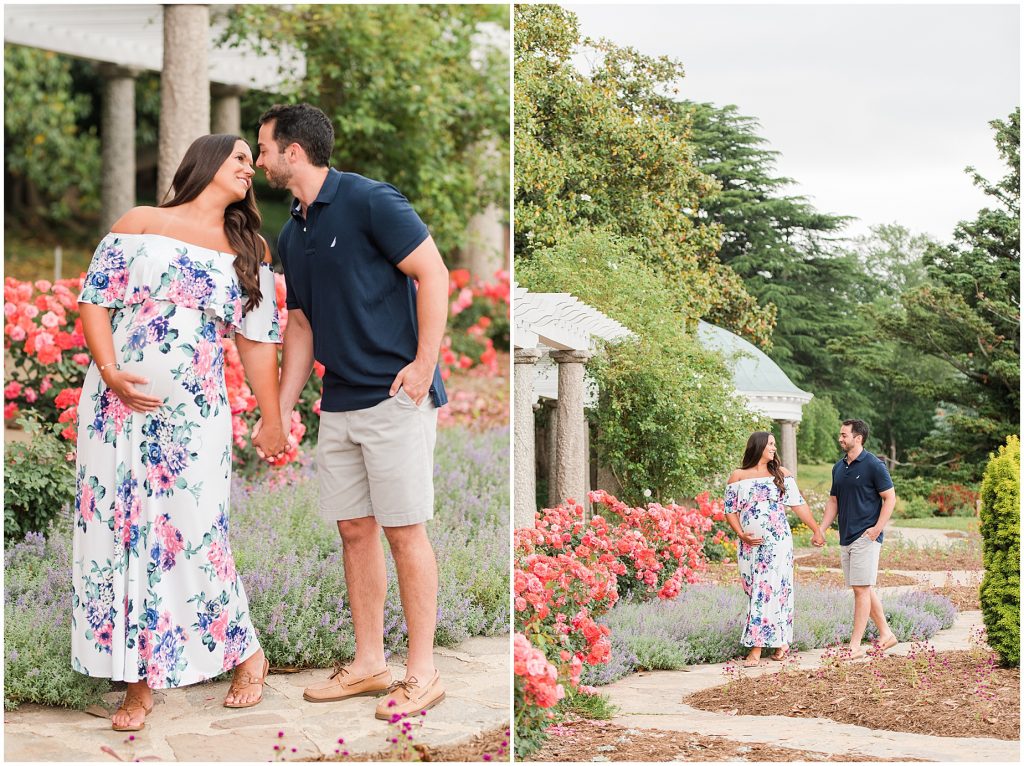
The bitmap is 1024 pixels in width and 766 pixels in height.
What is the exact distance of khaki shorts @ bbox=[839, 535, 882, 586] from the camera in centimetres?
406

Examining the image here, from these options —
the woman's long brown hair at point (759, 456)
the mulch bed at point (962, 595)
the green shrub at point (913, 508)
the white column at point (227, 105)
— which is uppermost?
the white column at point (227, 105)

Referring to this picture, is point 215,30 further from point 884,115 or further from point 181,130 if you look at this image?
point 884,115

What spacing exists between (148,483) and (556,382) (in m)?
1.47

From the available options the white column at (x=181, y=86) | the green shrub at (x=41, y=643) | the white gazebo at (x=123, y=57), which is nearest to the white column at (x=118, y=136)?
the white gazebo at (x=123, y=57)

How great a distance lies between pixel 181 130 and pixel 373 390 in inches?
198

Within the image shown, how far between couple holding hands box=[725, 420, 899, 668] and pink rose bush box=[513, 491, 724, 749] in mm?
168

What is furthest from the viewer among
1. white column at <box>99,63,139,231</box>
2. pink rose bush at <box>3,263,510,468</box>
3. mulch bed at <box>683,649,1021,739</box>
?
white column at <box>99,63,139,231</box>

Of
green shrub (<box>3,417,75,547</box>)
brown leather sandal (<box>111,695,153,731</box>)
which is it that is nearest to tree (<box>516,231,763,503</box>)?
brown leather sandal (<box>111,695,153,731</box>)

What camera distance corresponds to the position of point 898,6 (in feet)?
13.6

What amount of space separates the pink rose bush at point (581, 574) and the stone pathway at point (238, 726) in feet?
0.70

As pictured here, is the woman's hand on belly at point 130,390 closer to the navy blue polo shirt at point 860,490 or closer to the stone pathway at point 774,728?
the stone pathway at point 774,728

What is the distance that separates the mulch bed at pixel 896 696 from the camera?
12.1ft

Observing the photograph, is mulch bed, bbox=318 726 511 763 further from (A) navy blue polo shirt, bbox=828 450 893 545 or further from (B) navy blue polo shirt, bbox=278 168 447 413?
(A) navy blue polo shirt, bbox=828 450 893 545

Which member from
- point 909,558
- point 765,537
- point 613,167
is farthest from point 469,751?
point 613,167
